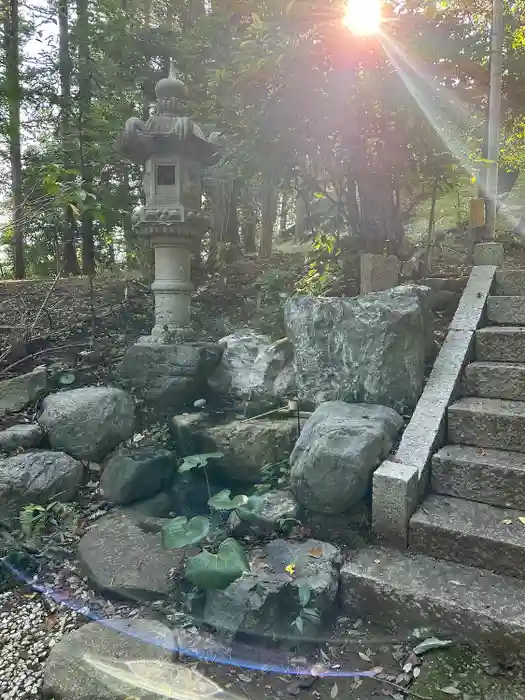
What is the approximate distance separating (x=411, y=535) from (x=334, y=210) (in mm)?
3073

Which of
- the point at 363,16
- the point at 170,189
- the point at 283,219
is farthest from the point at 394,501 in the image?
the point at 283,219

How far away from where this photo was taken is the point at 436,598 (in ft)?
7.02

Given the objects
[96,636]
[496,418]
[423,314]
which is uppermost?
[423,314]

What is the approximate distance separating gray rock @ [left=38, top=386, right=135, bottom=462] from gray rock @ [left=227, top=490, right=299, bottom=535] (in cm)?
149

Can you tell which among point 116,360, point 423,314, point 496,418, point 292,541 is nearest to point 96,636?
point 292,541

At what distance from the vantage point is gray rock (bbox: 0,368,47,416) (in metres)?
4.23

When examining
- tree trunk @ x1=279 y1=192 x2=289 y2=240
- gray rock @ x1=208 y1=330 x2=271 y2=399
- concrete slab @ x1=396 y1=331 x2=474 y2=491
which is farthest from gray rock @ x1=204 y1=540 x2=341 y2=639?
Answer: tree trunk @ x1=279 y1=192 x2=289 y2=240

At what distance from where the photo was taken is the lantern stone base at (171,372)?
413 cm

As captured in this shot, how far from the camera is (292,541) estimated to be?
105 inches

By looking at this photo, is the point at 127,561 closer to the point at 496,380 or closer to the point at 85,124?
the point at 496,380

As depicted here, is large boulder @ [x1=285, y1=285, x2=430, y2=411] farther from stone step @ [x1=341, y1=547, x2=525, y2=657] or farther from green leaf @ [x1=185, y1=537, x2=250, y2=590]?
green leaf @ [x1=185, y1=537, x2=250, y2=590]

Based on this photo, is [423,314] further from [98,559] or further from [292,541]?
[98,559]

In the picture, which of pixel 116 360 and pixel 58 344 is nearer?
pixel 116 360

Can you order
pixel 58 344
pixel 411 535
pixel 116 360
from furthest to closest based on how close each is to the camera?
pixel 58 344 < pixel 116 360 < pixel 411 535
